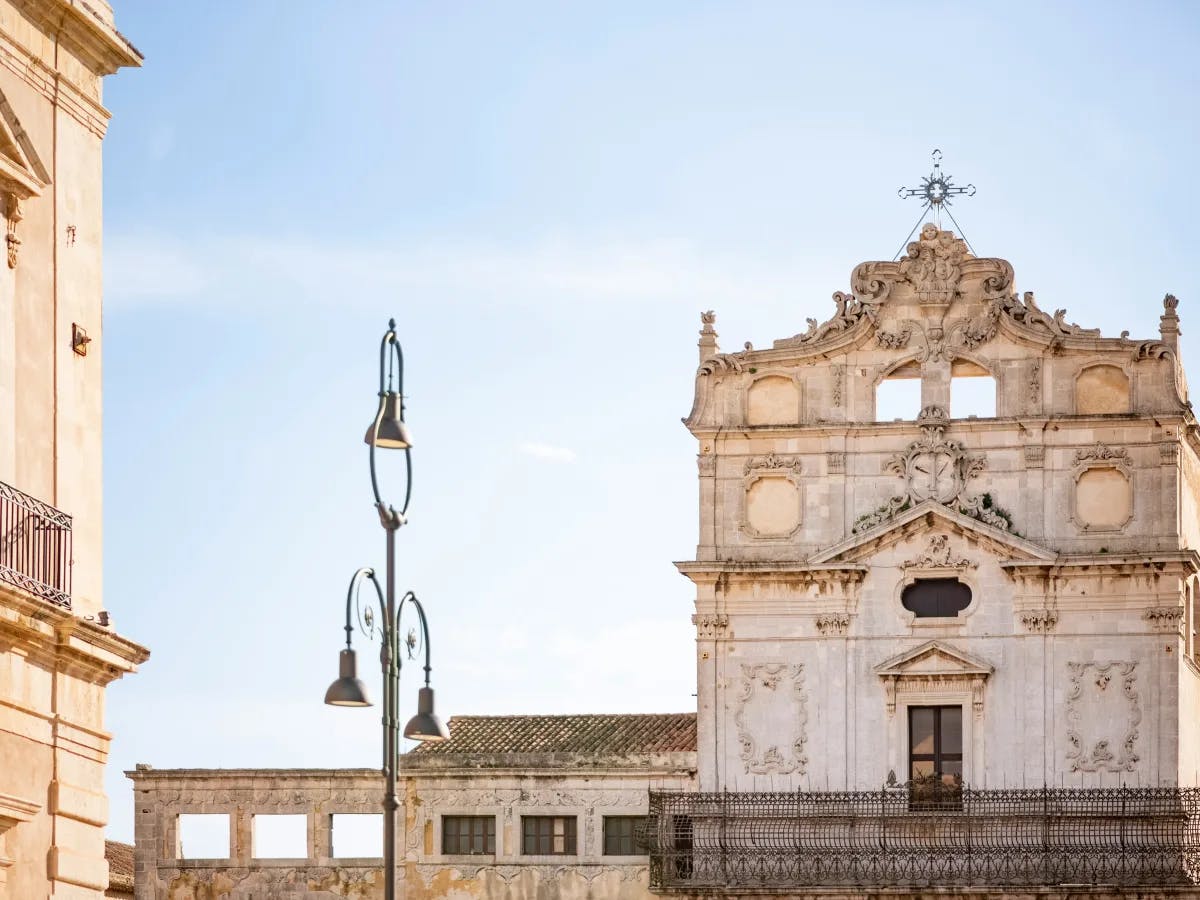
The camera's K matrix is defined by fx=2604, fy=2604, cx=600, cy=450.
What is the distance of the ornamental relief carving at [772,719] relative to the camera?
134ft

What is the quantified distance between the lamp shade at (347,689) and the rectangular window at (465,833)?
25424 millimetres

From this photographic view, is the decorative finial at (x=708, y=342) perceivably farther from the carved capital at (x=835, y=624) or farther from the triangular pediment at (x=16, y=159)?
the triangular pediment at (x=16, y=159)

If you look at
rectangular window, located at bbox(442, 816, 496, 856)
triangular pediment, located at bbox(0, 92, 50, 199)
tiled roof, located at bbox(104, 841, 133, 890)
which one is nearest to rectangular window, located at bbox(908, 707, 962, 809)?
rectangular window, located at bbox(442, 816, 496, 856)

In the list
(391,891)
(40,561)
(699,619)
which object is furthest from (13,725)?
(699,619)

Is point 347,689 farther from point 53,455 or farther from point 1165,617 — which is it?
point 1165,617

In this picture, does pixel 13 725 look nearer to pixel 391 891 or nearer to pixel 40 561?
pixel 40 561

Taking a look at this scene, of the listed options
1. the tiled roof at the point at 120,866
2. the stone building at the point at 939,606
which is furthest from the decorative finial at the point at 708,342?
the tiled roof at the point at 120,866

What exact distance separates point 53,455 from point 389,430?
7.43 ft

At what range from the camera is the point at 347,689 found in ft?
58.4

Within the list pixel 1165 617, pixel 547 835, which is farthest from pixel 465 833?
pixel 1165 617

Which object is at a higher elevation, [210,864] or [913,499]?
[913,499]

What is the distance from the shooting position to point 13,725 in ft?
53.9

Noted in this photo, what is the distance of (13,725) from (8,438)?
1.90 metres

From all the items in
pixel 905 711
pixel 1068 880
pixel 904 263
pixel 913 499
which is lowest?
pixel 1068 880
